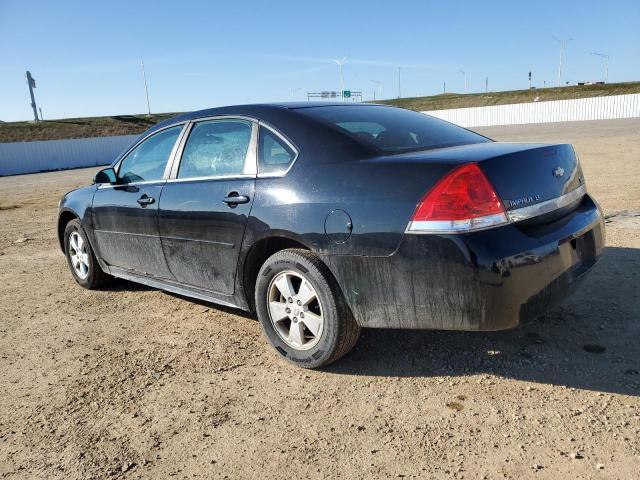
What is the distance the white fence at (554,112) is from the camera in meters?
41.9

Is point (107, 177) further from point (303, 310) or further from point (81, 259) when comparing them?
point (303, 310)

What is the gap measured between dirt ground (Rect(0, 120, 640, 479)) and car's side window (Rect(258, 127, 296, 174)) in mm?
1190

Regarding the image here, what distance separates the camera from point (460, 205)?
8.13ft

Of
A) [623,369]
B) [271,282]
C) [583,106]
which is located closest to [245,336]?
[271,282]

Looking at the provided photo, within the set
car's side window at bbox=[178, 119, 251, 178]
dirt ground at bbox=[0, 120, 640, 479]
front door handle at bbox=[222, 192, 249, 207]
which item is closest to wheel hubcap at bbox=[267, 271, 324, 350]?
dirt ground at bbox=[0, 120, 640, 479]

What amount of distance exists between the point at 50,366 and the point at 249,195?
1744mm

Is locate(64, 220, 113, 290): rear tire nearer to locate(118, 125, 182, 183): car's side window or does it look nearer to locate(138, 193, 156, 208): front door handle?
locate(118, 125, 182, 183): car's side window

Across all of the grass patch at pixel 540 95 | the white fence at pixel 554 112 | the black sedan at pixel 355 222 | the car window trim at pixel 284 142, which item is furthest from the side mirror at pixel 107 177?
the grass patch at pixel 540 95

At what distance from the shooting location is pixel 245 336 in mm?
3762

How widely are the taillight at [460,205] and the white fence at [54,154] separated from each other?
100 ft

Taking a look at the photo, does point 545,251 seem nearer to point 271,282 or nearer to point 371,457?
point 371,457

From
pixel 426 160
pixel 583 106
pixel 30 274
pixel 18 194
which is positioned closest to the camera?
pixel 426 160

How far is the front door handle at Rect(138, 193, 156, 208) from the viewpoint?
158 inches

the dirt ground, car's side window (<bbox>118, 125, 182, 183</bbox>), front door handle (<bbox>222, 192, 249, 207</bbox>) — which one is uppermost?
car's side window (<bbox>118, 125, 182, 183</bbox>)
